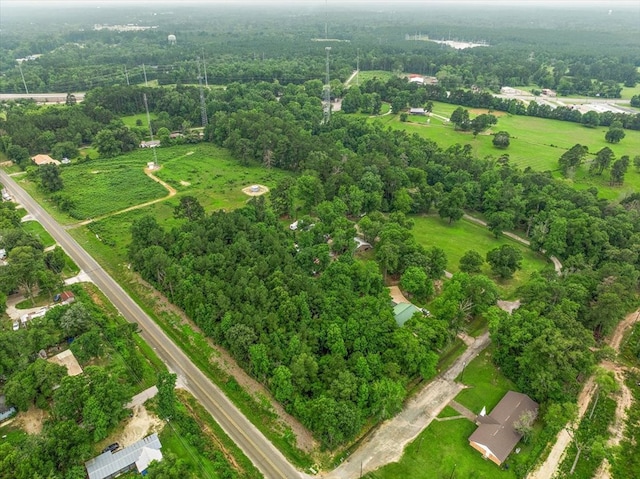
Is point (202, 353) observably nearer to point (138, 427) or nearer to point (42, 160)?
point (138, 427)

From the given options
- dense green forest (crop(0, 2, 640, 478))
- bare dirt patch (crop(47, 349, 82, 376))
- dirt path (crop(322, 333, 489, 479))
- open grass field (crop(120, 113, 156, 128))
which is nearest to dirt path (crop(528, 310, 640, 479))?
dense green forest (crop(0, 2, 640, 478))

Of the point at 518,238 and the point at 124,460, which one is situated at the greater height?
the point at 124,460

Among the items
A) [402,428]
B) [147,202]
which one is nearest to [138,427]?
[402,428]

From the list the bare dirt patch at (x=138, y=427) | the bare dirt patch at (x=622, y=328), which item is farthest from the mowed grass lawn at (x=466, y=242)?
the bare dirt patch at (x=138, y=427)

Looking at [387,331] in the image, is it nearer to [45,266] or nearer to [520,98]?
[45,266]

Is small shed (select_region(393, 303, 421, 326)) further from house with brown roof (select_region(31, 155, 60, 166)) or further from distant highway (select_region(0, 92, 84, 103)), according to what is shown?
distant highway (select_region(0, 92, 84, 103))

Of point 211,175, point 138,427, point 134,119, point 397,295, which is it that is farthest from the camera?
point 134,119

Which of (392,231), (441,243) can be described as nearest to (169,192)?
(392,231)
